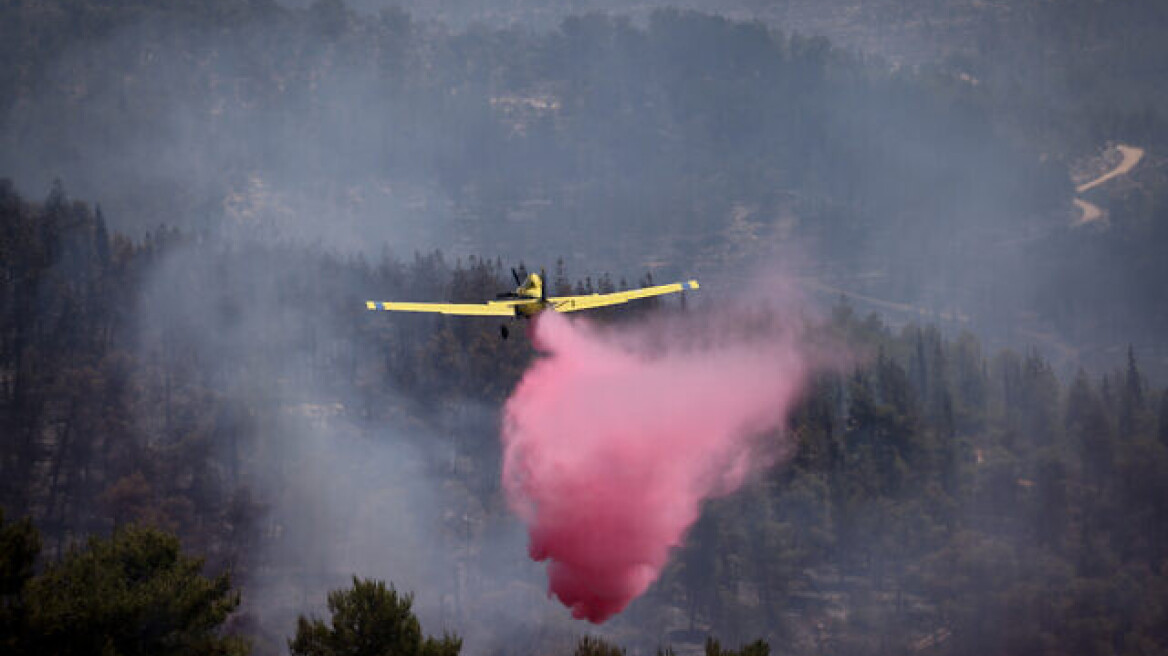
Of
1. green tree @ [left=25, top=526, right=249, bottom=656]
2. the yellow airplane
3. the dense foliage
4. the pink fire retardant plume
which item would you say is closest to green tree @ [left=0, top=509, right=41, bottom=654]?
the dense foliage

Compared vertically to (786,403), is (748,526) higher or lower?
lower

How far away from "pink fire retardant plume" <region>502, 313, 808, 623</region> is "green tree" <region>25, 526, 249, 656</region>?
941 inches

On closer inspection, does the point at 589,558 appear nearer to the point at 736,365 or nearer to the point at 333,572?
the point at 736,365

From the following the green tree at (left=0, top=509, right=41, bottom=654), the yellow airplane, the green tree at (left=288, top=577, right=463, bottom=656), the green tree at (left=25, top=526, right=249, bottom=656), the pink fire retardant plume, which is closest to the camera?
the green tree at (left=0, top=509, right=41, bottom=654)

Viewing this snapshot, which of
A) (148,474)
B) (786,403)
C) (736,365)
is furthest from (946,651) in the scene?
(148,474)

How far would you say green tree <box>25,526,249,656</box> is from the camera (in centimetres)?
7106

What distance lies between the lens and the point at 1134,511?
198500 mm

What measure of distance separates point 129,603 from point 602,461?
37.5 metres

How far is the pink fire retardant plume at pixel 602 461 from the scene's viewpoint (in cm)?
9338

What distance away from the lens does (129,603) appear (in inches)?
2938

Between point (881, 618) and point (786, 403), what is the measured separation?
109 ft

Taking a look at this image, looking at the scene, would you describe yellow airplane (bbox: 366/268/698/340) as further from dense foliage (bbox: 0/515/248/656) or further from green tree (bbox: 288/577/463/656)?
dense foliage (bbox: 0/515/248/656)

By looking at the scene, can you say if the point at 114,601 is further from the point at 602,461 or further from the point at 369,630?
the point at 602,461

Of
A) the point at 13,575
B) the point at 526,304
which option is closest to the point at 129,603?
the point at 13,575
